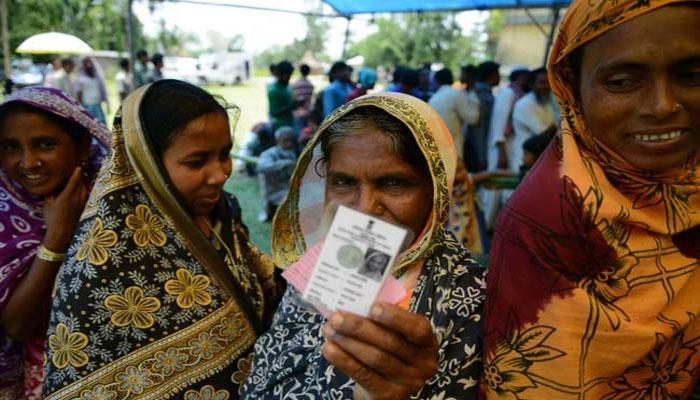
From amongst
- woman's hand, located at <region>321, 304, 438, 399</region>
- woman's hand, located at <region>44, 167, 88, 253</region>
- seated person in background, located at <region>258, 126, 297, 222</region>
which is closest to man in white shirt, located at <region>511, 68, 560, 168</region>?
seated person in background, located at <region>258, 126, 297, 222</region>

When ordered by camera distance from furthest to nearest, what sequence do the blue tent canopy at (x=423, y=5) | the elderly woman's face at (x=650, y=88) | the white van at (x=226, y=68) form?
1. the white van at (x=226, y=68)
2. the blue tent canopy at (x=423, y=5)
3. the elderly woman's face at (x=650, y=88)

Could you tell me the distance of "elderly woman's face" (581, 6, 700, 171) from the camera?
1.06 metres

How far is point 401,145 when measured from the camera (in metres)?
1.33

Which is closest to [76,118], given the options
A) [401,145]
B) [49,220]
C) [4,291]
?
[49,220]

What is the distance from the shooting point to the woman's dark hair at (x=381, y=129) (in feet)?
4.39

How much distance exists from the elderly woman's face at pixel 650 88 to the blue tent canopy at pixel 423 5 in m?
7.20

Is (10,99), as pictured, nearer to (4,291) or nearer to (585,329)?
(4,291)

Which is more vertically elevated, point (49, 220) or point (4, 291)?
point (49, 220)

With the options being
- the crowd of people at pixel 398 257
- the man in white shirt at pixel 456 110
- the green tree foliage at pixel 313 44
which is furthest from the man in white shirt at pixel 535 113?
the green tree foliage at pixel 313 44

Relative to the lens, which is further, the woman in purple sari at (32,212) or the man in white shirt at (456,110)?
the man in white shirt at (456,110)

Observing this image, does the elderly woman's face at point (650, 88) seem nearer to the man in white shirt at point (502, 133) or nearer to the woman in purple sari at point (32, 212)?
the woman in purple sari at point (32, 212)

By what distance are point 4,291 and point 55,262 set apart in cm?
22

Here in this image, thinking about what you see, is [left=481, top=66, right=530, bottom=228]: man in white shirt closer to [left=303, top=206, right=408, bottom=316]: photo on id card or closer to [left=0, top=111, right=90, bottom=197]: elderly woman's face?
[left=0, top=111, right=90, bottom=197]: elderly woman's face

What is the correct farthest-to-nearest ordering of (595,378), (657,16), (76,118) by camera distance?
1. (76,118)
2. (595,378)
3. (657,16)
